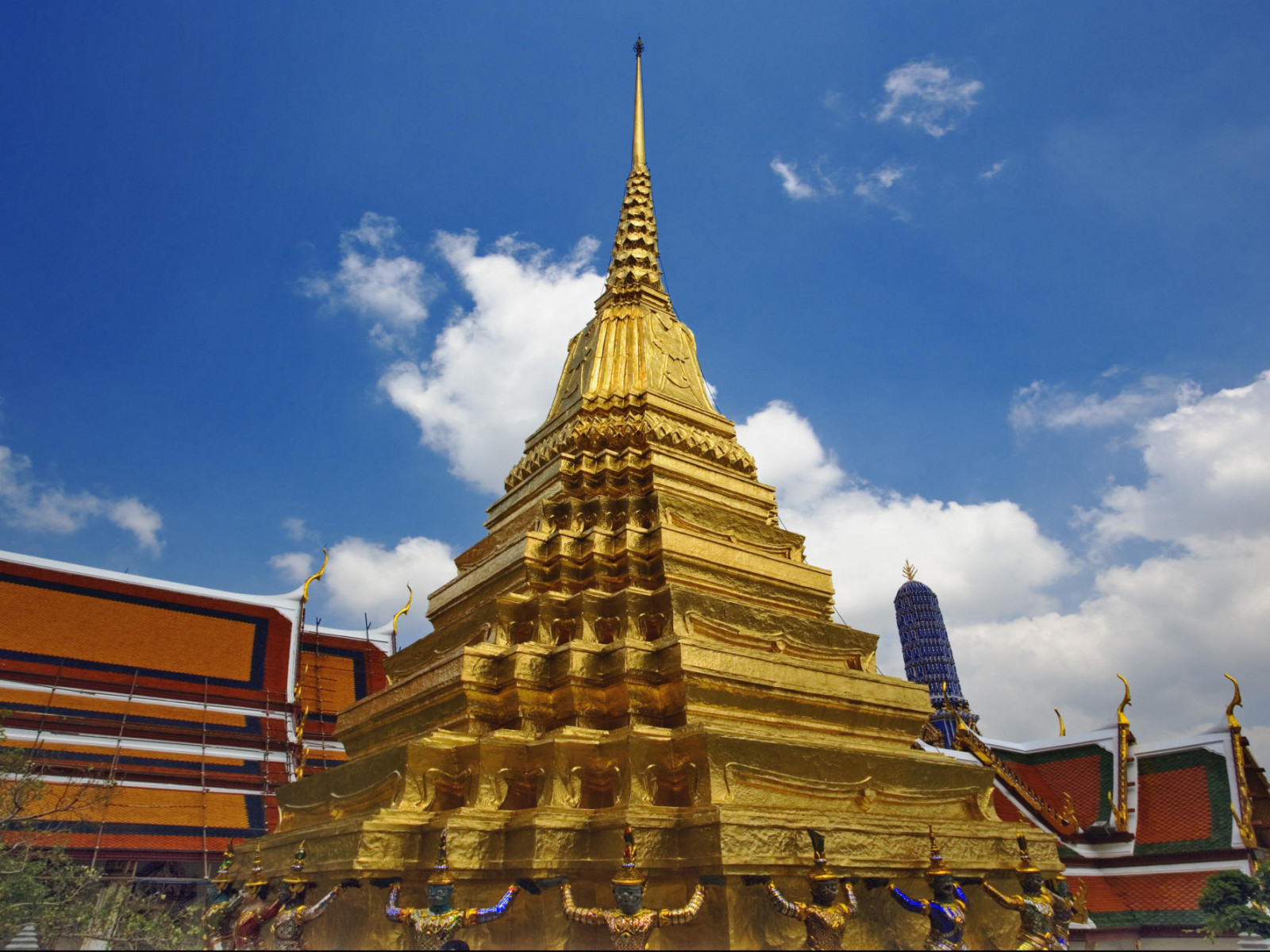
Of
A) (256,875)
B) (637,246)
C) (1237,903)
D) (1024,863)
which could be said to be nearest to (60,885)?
(256,875)

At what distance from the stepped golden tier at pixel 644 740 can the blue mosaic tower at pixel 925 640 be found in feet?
132

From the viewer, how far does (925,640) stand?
162 feet

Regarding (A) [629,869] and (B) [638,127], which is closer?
(A) [629,869]

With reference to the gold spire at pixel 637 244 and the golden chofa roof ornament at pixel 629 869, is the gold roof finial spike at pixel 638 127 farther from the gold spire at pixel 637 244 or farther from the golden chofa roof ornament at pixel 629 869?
the golden chofa roof ornament at pixel 629 869

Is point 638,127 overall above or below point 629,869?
above

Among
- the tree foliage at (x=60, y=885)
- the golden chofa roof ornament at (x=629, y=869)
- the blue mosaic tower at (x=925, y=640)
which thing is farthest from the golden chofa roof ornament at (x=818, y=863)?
the blue mosaic tower at (x=925, y=640)

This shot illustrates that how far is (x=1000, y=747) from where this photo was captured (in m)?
13.8

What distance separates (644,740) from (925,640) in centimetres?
4753

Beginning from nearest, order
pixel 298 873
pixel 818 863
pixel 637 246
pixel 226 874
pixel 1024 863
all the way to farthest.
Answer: pixel 818 863
pixel 298 873
pixel 1024 863
pixel 226 874
pixel 637 246

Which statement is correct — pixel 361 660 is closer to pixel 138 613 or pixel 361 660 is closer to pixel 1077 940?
pixel 138 613

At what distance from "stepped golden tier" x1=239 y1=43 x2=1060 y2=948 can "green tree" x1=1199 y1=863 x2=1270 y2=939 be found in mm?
4681

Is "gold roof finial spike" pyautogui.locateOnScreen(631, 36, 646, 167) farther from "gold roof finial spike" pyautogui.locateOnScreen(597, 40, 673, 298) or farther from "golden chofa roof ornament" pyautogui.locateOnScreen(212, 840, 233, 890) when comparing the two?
"golden chofa roof ornament" pyautogui.locateOnScreen(212, 840, 233, 890)

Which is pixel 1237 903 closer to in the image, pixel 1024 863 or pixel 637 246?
pixel 1024 863

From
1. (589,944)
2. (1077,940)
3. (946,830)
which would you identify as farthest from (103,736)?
(1077,940)
